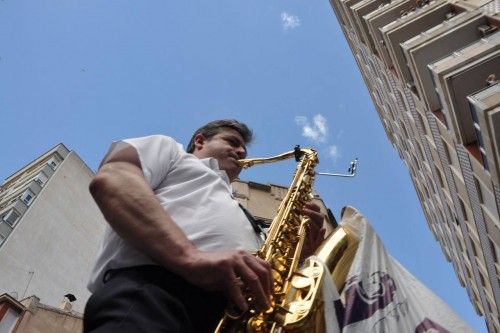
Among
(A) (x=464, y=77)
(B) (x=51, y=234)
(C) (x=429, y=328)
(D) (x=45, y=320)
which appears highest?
(C) (x=429, y=328)

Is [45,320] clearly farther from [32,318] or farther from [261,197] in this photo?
[261,197]

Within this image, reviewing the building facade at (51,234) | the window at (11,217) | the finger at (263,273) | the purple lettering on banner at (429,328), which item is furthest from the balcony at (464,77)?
the window at (11,217)

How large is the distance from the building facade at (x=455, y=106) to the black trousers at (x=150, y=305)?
10.5 m

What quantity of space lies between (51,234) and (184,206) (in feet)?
Result: 93.9

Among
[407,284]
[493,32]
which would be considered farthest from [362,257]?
[493,32]

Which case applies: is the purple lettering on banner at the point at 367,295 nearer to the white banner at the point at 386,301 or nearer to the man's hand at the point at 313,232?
the white banner at the point at 386,301

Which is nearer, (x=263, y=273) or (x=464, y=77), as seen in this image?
(x=263, y=273)

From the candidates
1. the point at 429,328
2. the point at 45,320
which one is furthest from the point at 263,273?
the point at 45,320

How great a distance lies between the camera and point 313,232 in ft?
11.5

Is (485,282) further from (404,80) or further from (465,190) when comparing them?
(404,80)

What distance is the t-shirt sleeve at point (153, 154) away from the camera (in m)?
2.50

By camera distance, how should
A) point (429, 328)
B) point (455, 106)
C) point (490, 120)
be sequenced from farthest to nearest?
1. point (455, 106)
2. point (490, 120)
3. point (429, 328)

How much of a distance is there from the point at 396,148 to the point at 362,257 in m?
33.3

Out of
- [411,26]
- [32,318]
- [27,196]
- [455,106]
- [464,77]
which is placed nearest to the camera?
[32,318]
